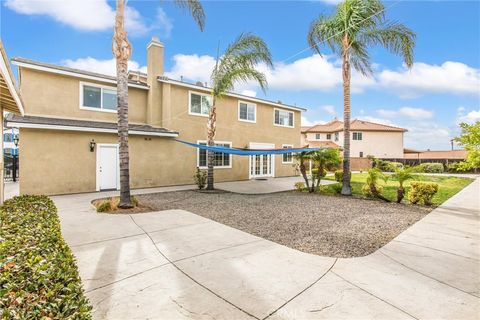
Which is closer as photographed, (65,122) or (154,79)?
(65,122)

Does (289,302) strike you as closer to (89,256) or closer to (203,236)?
(203,236)

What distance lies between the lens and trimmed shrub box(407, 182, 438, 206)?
9273mm

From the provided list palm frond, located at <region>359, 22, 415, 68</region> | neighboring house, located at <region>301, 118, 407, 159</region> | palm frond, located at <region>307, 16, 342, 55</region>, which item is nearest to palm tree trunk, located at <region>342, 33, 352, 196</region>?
palm frond, located at <region>307, 16, 342, 55</region>

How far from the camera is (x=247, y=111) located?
17.9 metres

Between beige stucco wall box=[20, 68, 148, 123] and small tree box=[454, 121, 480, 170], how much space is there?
13.9 meters

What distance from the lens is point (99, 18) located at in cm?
1003

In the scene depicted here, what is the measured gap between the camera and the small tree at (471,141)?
5.93 metres

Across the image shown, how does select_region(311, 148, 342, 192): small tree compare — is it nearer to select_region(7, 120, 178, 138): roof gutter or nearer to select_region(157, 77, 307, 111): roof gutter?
select_region(157, 77, 307, 111): roof gutter

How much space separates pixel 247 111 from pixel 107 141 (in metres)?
9.32

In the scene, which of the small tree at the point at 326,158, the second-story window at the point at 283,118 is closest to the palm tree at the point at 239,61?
the small tree at the point at 326,158

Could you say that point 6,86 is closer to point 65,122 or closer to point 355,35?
point 65,122

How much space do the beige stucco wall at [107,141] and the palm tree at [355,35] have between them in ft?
24.8

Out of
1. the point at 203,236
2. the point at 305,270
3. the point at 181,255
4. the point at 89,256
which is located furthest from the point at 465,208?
the point at 89,256

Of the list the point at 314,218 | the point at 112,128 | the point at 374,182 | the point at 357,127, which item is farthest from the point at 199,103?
the point at 357,127
